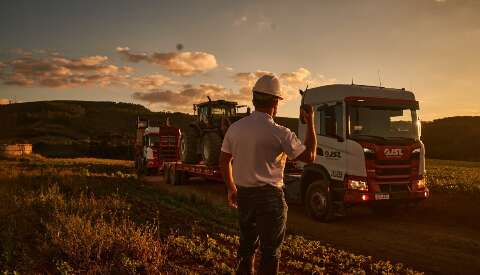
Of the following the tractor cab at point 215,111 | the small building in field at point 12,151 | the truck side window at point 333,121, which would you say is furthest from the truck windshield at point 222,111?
the small building in field at point 12,151

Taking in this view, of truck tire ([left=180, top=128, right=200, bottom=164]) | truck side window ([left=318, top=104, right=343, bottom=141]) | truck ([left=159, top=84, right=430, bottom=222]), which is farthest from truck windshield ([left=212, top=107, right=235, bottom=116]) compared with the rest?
truck side window ([left=318, top=104, right=343, bottom=141])

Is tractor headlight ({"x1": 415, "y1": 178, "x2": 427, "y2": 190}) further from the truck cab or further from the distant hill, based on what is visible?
the distant hill

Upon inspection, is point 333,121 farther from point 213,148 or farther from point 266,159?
point 266,159

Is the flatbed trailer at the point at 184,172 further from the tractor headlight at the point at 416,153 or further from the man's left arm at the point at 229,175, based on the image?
the man's left arm at the point at 229,175

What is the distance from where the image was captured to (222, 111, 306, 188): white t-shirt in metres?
3.60

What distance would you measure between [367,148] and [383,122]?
919mm

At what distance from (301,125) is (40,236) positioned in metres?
6.51

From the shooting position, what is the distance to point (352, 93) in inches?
394

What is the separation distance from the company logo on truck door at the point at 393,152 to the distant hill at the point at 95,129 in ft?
151

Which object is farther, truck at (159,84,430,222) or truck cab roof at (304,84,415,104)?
truck cab roof at (304,84,415,104)

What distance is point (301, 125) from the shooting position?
430 inches

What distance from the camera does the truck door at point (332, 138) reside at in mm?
10070

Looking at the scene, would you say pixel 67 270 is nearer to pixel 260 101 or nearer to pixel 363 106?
pixel 260 101

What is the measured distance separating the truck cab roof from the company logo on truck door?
1307 mm
